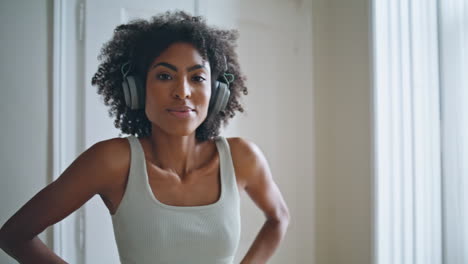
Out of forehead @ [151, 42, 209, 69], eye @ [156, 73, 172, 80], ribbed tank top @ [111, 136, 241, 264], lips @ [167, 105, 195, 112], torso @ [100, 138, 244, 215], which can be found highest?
forehead @ [151, 42, 209, 69]

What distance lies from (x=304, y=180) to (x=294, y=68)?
0.59 meters

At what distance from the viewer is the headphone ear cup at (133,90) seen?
2.72 feet

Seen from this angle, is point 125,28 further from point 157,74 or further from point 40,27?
point 40,27

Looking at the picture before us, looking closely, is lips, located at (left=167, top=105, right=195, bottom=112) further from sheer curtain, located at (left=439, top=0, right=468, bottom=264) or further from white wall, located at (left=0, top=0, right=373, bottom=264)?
sheer curtain, located at (left=439, top=0, right=468, bottom=264)

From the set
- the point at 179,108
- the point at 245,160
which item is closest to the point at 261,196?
the point at 245,160

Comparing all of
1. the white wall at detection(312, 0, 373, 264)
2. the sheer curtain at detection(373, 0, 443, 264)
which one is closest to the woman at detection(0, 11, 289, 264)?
the sheer curtain at detection(373, 0, 443, 264)

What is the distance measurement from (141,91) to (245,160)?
13.3 inches

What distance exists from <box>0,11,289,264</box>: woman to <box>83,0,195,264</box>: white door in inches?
17.6

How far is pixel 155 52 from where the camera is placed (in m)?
0.84

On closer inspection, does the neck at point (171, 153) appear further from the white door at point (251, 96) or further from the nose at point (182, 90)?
the white door at point (251, 96)

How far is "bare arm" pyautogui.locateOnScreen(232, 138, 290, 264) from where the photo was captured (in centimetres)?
98

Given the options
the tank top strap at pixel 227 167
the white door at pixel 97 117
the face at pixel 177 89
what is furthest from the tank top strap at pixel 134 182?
the white door at pixel 97 117

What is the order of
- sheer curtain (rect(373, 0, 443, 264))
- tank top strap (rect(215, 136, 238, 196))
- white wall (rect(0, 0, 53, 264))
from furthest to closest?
sheer curtain (rect(373, 0, 443, 264)), white wall (rect(0, 0, 53, 264)), tank top strap (rect(215, 136, 238, 196))

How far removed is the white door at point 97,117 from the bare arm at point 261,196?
2.17 ft
